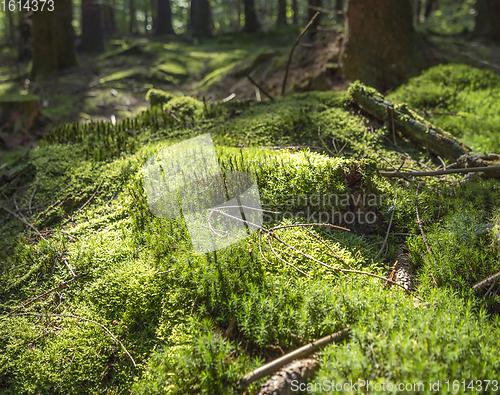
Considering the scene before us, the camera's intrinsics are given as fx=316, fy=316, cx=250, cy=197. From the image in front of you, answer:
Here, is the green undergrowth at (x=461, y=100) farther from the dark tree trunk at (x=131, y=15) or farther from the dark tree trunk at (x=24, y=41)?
the dark tree trunk at (x=131, y=15)

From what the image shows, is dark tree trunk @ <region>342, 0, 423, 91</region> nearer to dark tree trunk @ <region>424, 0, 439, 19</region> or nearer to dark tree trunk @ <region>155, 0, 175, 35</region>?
dark tree trunk @ <region>424, 0, 439, 19</region>

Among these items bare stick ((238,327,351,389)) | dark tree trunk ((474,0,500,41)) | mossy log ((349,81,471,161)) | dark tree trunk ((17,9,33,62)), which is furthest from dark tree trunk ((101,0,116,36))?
bare stick ((238,327,351,389))

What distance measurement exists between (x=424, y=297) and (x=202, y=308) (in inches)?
72.6

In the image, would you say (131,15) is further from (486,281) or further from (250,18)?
(486,281)

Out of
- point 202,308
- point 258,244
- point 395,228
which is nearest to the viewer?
point 202,308

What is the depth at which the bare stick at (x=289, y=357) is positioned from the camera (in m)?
2.02

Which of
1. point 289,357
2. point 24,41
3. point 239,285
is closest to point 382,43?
point 239,285

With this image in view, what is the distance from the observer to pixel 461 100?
A: 646cm

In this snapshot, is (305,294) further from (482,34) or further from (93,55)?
(93,55)

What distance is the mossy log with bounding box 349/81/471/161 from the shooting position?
4484 millimetres

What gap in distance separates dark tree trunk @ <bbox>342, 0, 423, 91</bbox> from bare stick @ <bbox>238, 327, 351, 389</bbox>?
21.6ft

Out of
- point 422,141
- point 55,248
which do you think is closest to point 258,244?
point 55,248

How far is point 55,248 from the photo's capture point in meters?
3.31

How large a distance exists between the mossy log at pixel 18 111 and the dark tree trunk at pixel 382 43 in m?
8.00
